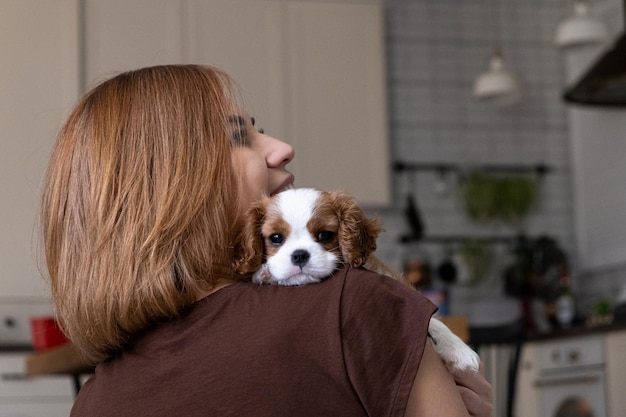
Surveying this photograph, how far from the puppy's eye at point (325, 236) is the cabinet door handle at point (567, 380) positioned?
2929 mm

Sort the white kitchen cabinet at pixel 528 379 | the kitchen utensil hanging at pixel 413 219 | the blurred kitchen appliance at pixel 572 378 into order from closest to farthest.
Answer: the blurred kitchen appliance at pixel 572 378 < the white kitchen cabinet at pixel 528 379 < the kitchen utensil hanging at pixel 413 219

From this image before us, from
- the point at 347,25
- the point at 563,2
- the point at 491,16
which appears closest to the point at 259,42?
the point at 347,25

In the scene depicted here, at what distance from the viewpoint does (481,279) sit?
459 cm

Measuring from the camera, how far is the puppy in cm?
112

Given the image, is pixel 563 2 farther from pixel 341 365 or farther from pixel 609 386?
pixel 341 365

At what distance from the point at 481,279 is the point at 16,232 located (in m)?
2.13

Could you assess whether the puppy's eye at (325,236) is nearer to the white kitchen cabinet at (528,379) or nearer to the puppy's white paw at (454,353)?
the puppy's white paw at (454,353)

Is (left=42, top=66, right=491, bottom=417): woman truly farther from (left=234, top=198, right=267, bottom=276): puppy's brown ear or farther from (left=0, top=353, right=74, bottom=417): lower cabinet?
(left=0, top=353, right=74, bottom=417): lower cabinet

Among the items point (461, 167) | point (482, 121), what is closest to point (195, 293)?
point (461, 167)

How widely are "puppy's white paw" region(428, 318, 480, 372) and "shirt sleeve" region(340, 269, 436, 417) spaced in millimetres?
202

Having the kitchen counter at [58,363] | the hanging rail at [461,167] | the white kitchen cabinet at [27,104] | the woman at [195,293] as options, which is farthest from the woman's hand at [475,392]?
the hanging rail at [461,167]

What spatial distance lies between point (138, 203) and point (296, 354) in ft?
0.86

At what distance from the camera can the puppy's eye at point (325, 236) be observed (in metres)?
1.16

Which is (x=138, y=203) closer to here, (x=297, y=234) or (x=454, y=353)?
(x=297, y=234)
